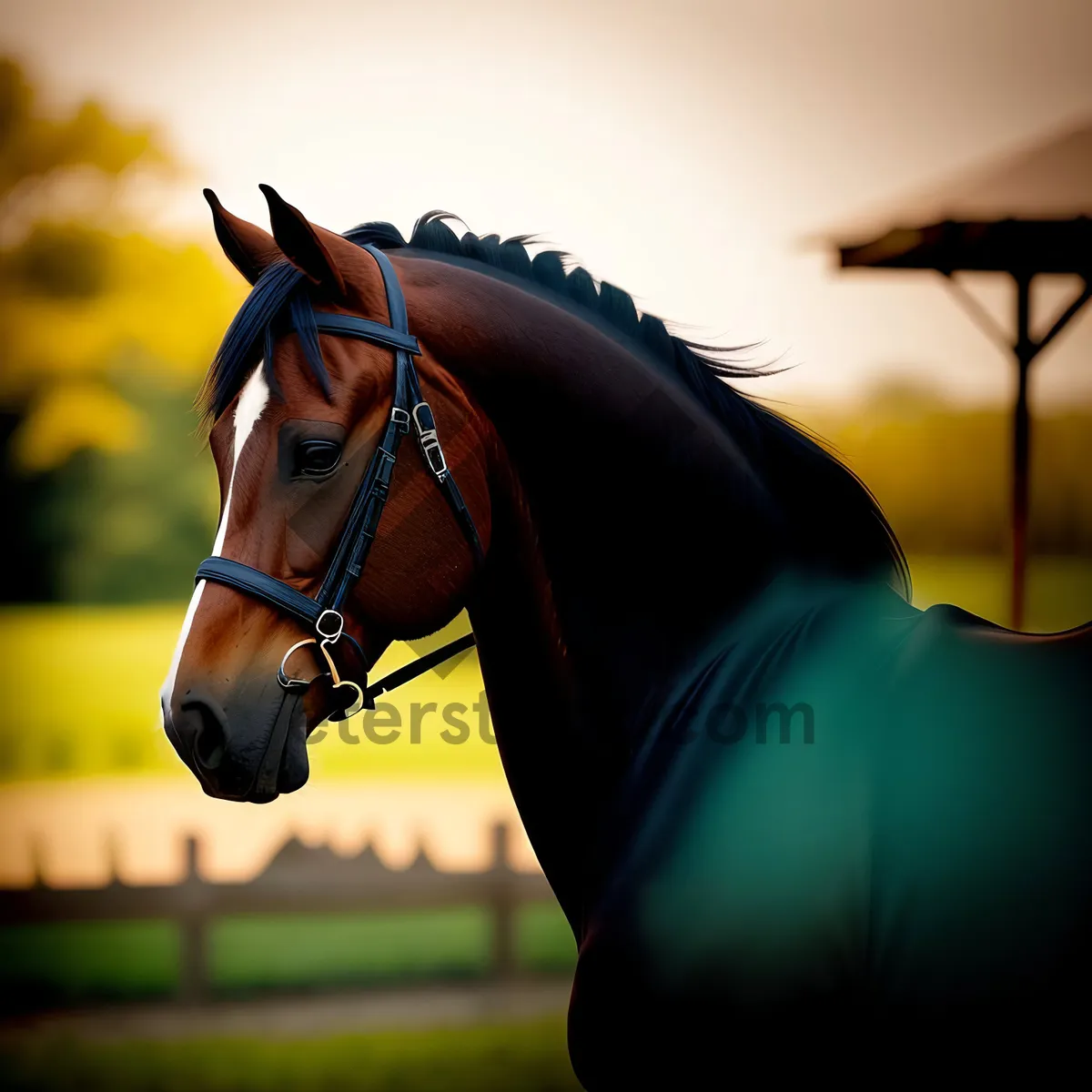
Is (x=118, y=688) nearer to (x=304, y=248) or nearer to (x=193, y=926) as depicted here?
(x=193, y=926)

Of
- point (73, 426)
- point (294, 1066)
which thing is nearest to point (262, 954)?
point (294, 1066)

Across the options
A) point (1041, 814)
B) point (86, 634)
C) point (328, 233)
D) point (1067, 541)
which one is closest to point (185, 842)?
point (86, 634)

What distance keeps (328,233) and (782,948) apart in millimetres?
1365

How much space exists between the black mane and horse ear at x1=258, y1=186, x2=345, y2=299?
25cm

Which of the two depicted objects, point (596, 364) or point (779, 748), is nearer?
point (779, 748)

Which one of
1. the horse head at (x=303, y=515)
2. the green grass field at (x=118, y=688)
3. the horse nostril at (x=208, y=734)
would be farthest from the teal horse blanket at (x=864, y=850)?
the green grass field at (x=118, y=688)

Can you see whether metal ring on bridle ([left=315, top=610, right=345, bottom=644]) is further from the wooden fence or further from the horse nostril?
the wooden fence

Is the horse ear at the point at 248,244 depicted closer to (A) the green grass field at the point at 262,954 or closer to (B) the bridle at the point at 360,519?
(B) the bridle at the point at 360,519

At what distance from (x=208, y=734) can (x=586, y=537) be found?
0.71 m

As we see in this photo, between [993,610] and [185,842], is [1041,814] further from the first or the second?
[185,842]

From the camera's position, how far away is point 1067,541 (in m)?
4.50

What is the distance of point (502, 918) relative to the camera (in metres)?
4.22

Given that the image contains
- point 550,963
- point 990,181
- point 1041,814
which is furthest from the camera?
point 550,963

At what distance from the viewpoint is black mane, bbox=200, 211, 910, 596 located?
1.60m
